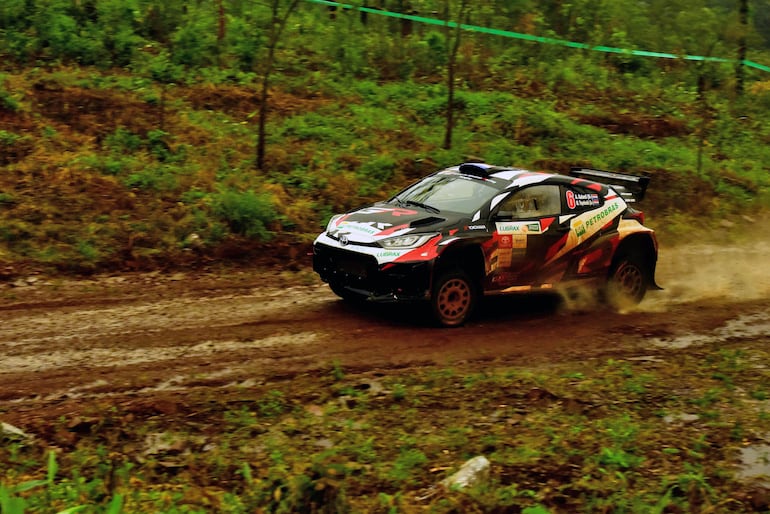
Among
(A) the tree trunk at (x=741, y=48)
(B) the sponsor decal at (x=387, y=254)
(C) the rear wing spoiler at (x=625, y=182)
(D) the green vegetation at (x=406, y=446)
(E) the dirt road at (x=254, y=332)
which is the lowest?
(D) the green vegetation at (x=406, y=446)

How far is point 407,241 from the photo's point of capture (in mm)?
9680

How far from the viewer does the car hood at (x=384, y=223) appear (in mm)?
9773

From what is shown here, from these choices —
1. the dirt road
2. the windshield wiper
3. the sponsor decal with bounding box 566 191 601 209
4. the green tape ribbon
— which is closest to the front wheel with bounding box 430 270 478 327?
the dirt road

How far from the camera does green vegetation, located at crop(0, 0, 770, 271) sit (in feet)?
44.3

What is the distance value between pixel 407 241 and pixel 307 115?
29.0 feet

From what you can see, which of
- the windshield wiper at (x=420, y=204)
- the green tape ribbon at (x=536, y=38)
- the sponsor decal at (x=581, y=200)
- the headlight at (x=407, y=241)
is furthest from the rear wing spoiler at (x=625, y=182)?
the green tape ribbon at (x=536, y=38)

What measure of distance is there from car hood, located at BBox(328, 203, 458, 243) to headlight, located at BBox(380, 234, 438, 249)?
6cm

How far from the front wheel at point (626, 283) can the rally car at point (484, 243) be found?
0.04 ft

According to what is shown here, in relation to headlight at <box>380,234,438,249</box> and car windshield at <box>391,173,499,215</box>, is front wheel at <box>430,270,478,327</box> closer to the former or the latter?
headlight at <box>380,234,438,249</box>

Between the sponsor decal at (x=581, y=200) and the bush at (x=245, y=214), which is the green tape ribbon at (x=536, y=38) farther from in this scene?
the sponsor decal at (x=581, y=200)

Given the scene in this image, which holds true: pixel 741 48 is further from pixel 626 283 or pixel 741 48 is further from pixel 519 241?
pixel 519 241

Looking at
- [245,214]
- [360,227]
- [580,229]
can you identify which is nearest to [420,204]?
[360,227]

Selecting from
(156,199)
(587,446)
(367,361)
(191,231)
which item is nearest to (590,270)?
(367,361)

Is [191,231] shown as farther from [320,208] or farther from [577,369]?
[577,369]
